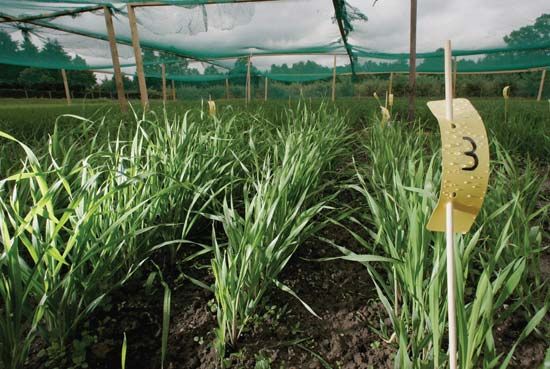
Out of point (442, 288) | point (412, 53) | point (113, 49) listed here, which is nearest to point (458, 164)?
point (442, 288)

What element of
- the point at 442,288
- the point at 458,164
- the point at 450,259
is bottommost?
the point at 442,288

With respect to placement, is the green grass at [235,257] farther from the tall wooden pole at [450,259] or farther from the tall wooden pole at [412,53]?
the tall wooden pole at [412,53]

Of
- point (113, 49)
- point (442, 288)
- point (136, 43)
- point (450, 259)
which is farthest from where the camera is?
point (113, 49)

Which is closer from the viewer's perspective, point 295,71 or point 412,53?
point 412,53

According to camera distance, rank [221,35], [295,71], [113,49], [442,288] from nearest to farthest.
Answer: [442,288] → [113,49] → [221,35] → [295,71]

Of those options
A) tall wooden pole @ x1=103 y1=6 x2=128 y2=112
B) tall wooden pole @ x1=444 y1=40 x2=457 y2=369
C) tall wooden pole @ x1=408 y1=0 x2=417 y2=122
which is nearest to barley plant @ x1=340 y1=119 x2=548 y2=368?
tall wooden pole @ x1=444 y1=40 x2=457 y2=369

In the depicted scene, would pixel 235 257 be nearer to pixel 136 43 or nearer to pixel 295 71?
pixel 136 43

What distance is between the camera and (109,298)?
2.50 feet

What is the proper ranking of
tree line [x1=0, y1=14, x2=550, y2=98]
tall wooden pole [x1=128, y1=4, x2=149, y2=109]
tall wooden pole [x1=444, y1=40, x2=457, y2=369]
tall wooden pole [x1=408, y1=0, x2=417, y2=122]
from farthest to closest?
tree line [x1=0, y1=14, x2=550, y2=98]
tall wooden pole [x1=128, y1=4, x2=149, y2=109]
tall wooden pole [x1=408, y1=0, x2=417, y2=122]
tall wooden pole [x1=444, y1=40, x2=457, y2=369]

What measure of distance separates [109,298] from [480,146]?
0.85m

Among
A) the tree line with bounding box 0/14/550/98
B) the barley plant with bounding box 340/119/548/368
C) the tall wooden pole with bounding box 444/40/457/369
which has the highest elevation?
the tree line with bounding box 0/14/550/98

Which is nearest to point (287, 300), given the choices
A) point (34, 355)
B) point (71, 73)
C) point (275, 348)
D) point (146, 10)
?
point (275, 348)

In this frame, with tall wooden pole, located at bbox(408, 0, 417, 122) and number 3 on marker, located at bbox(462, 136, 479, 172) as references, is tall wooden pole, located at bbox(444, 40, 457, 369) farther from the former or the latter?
tall wooden pole, located at bbox(408, 0, 417, 122)

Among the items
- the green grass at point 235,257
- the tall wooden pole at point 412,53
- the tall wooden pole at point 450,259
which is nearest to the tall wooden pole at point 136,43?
the green grass at point 235,257
